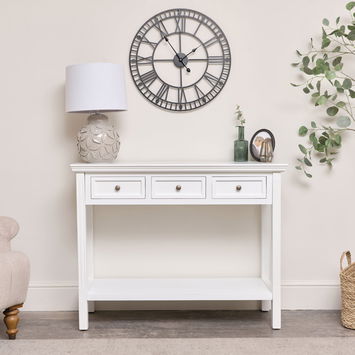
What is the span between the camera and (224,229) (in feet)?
10.5

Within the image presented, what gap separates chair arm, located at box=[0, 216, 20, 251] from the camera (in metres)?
2.67

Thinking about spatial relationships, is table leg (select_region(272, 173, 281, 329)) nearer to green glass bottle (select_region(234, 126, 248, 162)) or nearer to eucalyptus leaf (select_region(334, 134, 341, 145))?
green glass bottle (select_region(234, 126, 248, 162))

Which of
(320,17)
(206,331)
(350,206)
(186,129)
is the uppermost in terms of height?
(320,17)

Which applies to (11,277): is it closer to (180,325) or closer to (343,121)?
(180,325)

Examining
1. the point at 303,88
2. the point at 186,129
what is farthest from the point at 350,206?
the point at 186,129

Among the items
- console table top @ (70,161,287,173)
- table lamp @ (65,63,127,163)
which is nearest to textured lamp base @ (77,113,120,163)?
table lamp @ (65,63,127,163)

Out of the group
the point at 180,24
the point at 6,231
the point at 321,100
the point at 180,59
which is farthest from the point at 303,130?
the point at 6,231

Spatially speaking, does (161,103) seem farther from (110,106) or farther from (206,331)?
(206,331)

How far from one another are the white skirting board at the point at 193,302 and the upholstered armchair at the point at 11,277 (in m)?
0.49

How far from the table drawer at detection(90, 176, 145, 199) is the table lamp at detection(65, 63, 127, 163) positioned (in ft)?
0.45

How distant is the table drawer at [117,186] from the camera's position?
2.78 metres

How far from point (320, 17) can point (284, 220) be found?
3.91ft

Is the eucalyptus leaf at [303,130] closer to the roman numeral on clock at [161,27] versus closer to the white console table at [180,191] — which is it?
the white console table at [180,191]

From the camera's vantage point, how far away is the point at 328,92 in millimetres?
3139
